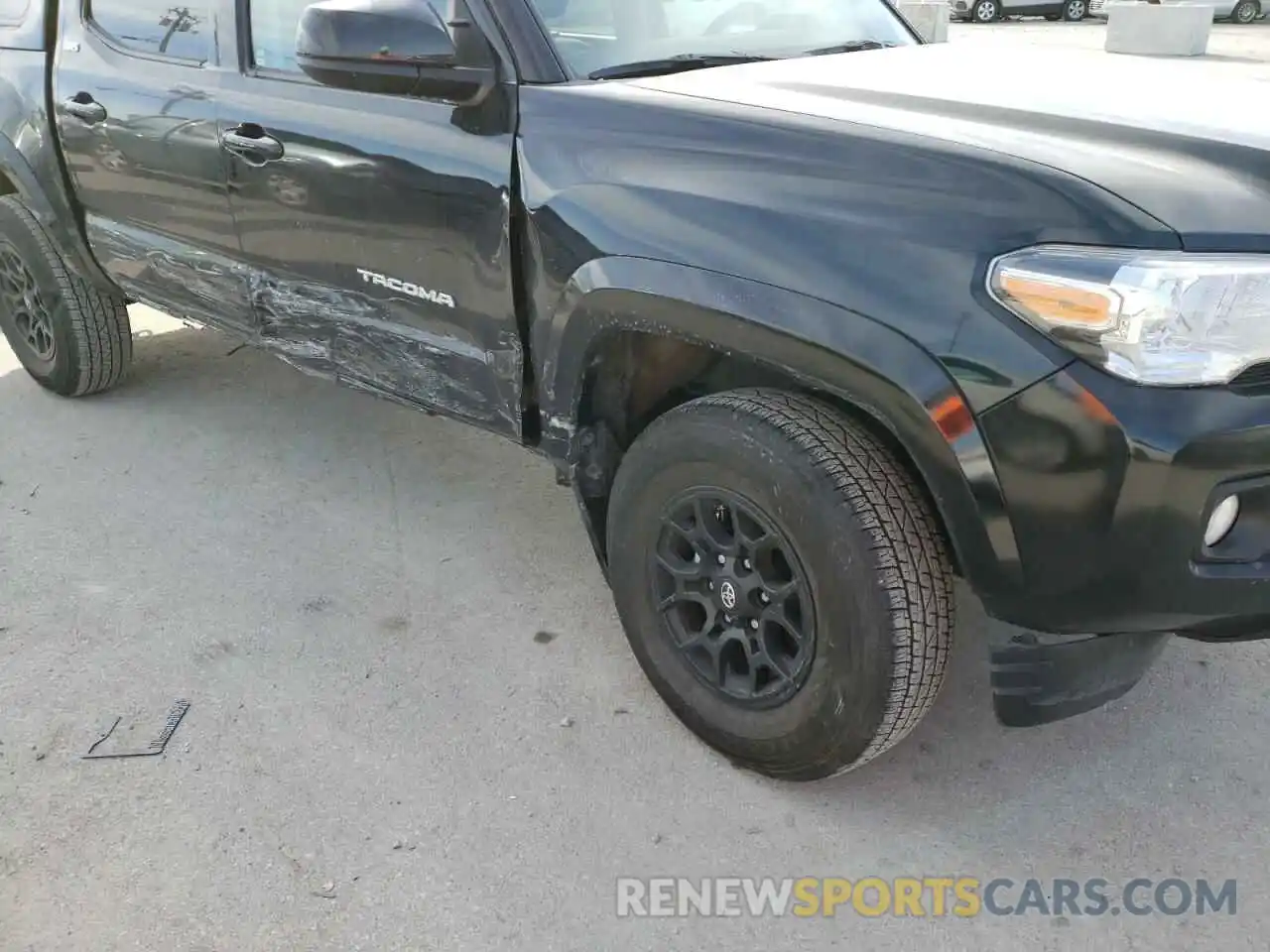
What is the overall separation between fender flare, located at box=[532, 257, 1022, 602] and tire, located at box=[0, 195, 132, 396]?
109 inches

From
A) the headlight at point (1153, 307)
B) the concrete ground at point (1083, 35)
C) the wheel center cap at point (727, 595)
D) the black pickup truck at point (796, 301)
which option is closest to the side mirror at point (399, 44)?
the black pickup truck at point (796, 301)

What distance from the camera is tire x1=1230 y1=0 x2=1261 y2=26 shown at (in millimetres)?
19953

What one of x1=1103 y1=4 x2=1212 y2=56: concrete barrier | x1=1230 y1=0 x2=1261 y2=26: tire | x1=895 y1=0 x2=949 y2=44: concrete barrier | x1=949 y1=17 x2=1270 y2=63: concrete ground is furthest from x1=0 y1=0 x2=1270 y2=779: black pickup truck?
x1=1230 y1=0 x2=1261 y2=26: tire

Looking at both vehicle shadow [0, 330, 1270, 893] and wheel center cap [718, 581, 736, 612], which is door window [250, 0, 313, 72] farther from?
wheel center cap [718, 581, 736, 612]

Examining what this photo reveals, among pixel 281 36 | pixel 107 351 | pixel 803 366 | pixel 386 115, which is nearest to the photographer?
pixel 803 366

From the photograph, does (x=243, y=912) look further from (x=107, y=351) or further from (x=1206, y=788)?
(x=107, y=351)

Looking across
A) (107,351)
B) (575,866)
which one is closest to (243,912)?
(575,866)

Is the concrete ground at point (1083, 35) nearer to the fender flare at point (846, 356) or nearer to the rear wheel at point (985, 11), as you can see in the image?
the rear wheel at point (985, 11)

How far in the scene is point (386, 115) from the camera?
8.46 feet

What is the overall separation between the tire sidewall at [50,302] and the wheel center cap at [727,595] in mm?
3102

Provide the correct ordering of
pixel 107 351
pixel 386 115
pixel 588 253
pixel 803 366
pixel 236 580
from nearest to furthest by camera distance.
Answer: pixel 803 366, pixel 588 253, pixel 386 115, pixel 236 580, pixel 107 351

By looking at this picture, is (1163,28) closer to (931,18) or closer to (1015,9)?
(931,18)

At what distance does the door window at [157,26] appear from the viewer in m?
3.16

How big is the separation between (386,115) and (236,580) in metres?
1.41
